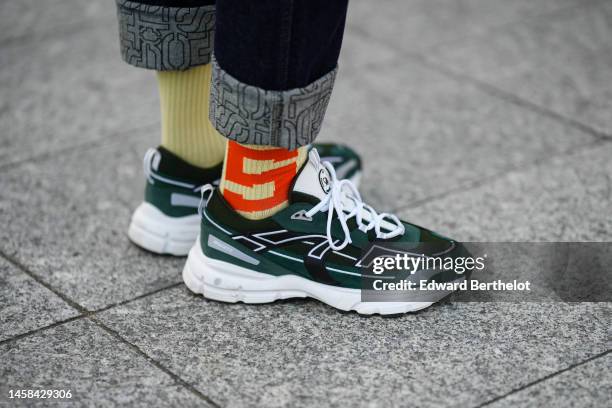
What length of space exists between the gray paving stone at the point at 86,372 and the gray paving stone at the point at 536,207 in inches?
36.5

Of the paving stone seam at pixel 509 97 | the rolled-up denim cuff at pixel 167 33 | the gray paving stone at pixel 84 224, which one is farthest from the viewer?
the paving stone seam at pixel 509 97

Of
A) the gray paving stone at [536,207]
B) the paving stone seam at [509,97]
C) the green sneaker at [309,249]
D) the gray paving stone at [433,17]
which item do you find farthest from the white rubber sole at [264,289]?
the gray paving stone at [433,17]

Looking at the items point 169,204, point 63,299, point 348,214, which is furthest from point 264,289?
point 63,299

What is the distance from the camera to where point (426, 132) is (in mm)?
2818

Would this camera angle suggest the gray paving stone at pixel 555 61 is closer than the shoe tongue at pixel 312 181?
No

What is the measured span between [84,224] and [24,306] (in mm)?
413

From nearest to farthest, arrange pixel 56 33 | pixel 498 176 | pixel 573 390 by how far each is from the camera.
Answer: pixel 573 390, pixel 498 176, pixel 56 33

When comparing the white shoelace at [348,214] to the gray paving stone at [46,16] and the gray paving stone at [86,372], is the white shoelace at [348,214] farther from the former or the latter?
the gray paving stone at [46,16]

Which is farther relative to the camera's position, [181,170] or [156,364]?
[181,170]

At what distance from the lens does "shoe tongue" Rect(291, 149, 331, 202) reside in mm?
1863

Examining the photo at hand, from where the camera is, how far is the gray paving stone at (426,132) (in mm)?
2543

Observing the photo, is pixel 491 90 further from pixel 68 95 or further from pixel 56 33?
pixel 56 33

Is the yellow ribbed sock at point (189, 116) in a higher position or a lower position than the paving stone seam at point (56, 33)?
higher

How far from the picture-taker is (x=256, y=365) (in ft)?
5.60
